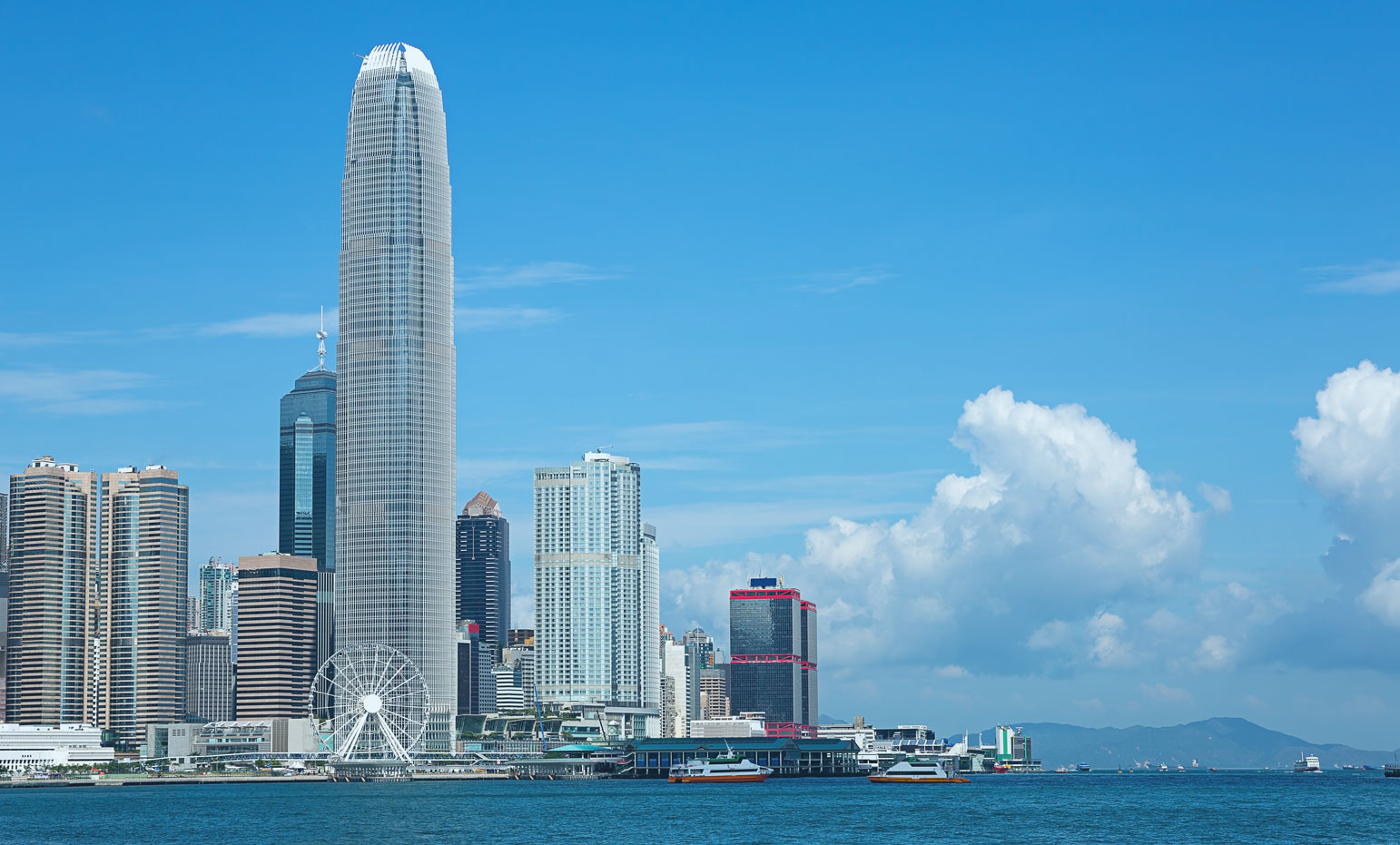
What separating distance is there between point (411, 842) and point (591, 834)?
20.2 metres

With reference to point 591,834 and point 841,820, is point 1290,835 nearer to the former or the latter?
point 841,820

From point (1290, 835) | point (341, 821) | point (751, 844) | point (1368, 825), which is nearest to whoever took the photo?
point (751, 844)

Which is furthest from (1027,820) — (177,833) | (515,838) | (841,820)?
(177,833)

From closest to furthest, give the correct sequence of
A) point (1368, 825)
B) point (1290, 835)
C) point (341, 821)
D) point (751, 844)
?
point (751, 844), point (1290, 835), point (1368, 825), point (341, 821)

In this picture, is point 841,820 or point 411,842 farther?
point 841,820

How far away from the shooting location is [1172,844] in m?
160

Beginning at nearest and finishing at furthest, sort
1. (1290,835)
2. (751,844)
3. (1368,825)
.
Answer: (751,844)
(1290,835)
(1368,825)

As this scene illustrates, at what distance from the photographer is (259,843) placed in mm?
162125

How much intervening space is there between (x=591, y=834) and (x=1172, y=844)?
55134 millimetres

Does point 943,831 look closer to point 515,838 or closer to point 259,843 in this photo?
point 515,838

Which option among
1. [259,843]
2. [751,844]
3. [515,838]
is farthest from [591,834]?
[259,843]

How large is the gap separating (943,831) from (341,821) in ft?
221

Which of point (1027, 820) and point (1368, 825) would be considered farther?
point (1027, 820)

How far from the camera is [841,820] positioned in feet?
638
